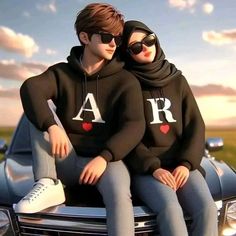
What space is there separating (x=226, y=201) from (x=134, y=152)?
0.66m

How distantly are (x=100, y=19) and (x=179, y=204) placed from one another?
1316 mm

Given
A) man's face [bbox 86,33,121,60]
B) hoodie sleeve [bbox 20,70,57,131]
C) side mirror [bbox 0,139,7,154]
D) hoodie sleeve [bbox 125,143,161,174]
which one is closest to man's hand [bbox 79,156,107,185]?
hoodie sleeve [bbox 125,143,161,174]

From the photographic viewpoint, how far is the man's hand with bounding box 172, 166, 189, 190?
3.47 meters

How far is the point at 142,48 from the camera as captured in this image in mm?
3826

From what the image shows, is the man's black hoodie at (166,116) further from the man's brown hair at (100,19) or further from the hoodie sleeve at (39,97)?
the hoodie sleeve at (39,97)

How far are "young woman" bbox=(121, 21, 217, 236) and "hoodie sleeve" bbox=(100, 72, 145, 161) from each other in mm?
115

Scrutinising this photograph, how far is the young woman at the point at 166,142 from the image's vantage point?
10.8 feet

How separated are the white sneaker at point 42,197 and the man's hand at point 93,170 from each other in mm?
165

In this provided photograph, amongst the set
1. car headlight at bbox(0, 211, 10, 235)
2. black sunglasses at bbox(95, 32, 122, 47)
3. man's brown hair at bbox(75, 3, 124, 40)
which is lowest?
car headlight at bbox(0, 211, 10, 235)

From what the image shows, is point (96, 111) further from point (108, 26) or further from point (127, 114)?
point (108, 26)

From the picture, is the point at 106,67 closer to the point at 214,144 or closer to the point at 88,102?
the point at 88,102

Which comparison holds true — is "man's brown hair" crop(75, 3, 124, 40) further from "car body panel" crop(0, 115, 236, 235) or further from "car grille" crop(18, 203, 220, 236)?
"car grille" crop(18, 203, 220, 236)

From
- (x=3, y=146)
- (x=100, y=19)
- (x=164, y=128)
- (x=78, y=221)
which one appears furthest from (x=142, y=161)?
(x=3, y=146)

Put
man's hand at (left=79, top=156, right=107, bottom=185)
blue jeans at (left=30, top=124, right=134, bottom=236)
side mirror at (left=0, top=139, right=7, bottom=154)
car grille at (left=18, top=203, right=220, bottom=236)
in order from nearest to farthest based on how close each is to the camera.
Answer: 1. blue jeans at (left=30, top=124, right=134, bottom=236)
2. car grille at (left=18, top=203, right=220, bottom=236)
3. man's hand at (left=79, top=156, right=107, bottom=185)
4. side mirror at (left=0, top=139, right=7, bottom=154)
